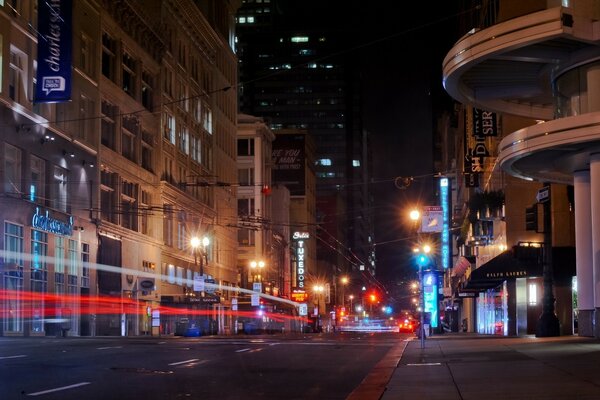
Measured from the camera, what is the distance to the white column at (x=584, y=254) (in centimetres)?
2666

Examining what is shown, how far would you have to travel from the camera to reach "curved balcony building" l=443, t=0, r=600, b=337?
2306 centimetres

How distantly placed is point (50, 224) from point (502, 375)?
36.2 metres

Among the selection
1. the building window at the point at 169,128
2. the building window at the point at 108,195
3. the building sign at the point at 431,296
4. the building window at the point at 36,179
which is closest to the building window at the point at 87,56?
the building window at the point at 108,195

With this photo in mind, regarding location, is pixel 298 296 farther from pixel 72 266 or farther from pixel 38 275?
pixel 38 275

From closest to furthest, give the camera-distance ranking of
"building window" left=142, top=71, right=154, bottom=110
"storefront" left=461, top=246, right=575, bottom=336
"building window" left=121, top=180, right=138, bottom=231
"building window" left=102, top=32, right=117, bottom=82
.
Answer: "storefront" left=461, top=246, right=575, bottom=336 → "building window" left=102, top=32, right=117, bottom=82 → "building window" left=121, top=180, right=138, bottom=231 → "building window" left=142, top=71, right=154, bottom=110

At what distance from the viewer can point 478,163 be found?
4959cm

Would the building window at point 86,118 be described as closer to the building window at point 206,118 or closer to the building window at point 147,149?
the building window at point 147,149

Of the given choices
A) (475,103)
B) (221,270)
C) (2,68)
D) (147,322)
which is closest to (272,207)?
(221,270)

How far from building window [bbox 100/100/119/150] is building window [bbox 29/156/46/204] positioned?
8.96 metres

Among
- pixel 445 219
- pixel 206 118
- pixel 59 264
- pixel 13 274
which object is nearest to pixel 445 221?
pixel 445 219

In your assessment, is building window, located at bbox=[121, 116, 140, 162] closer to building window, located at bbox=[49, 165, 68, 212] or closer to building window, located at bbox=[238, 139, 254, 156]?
building window, located at bbox=[49, 165, 68, 212]

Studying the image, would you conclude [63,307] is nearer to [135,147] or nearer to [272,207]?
[135,147]

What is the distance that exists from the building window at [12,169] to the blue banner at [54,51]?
321 centimetres

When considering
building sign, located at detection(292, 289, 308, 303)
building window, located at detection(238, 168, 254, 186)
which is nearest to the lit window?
building window, located at detection(238, 168, 254, 186)
